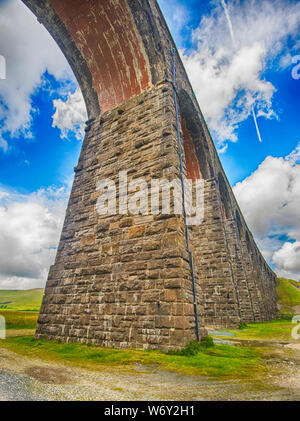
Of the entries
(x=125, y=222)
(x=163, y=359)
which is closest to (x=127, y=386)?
(x=163, y=359)

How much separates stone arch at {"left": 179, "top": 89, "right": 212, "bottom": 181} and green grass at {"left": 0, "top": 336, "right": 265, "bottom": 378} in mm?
9399

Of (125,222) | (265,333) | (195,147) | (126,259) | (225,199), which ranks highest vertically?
(195,147)

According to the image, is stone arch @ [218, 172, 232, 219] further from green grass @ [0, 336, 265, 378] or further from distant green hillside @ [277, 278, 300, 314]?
distant green hillside @ [277, 278, 300, 314]

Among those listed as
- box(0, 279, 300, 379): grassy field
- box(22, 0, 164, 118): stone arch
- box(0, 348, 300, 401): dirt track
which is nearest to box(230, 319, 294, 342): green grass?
box(0, 279, 300, 379): grassy field

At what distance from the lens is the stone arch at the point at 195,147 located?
36.6 ft

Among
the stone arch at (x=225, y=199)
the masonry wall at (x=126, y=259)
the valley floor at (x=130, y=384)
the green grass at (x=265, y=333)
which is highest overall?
the stone arch at (x=225, y=199)

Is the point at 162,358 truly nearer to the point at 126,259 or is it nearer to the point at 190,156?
the point at 126,259

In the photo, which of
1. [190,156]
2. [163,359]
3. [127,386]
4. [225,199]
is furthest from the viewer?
[225,199]

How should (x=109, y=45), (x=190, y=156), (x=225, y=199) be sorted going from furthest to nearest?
(x=225, y=199)
(x=190, y=156)
(x=109, y=45)

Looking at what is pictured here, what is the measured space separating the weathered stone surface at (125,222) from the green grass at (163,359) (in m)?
0.29

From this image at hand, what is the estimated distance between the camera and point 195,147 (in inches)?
466

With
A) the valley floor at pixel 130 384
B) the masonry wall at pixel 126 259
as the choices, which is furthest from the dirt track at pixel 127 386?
the masonry wall at pixel 126 259

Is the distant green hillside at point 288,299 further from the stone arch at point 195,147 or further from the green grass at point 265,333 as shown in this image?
the stone arch at point 195,147

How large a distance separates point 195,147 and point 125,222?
8.13 metres
